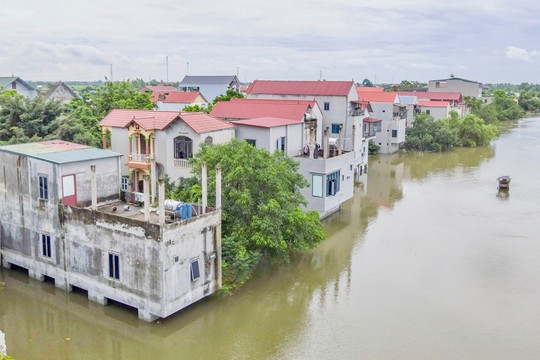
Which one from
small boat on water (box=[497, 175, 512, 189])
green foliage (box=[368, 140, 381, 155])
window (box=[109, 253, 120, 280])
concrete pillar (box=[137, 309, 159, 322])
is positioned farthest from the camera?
green foliage (box=[368, 140, 381, 155])

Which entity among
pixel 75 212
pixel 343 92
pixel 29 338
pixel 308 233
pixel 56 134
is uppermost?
pixel 343 92

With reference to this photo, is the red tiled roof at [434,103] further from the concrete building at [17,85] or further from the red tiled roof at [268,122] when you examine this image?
the concrete building at [17,85]

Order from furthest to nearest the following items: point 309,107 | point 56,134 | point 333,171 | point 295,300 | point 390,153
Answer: point 390,153
point 309,107
point 56,134
point 333,171
point 295,300

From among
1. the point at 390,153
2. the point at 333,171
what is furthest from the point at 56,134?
the point at 390,153

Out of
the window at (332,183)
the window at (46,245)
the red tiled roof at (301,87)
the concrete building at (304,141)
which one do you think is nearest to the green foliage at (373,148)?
the red tiled roof at (301,87)

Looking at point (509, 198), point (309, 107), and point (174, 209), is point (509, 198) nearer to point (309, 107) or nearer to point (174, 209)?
point (309, 107)

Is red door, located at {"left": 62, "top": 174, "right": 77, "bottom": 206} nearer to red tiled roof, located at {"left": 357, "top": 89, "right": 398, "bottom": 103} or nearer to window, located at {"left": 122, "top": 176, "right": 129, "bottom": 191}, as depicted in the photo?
window, located at {"left": 122, "top": 176, "right": 129, "bottom": 191}

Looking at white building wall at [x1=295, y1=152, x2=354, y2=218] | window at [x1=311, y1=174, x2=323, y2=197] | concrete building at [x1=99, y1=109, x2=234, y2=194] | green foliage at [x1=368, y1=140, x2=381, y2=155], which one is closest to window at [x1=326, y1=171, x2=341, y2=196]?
white building wall at [x1=295, y1=152, x2=354, y2=218]
